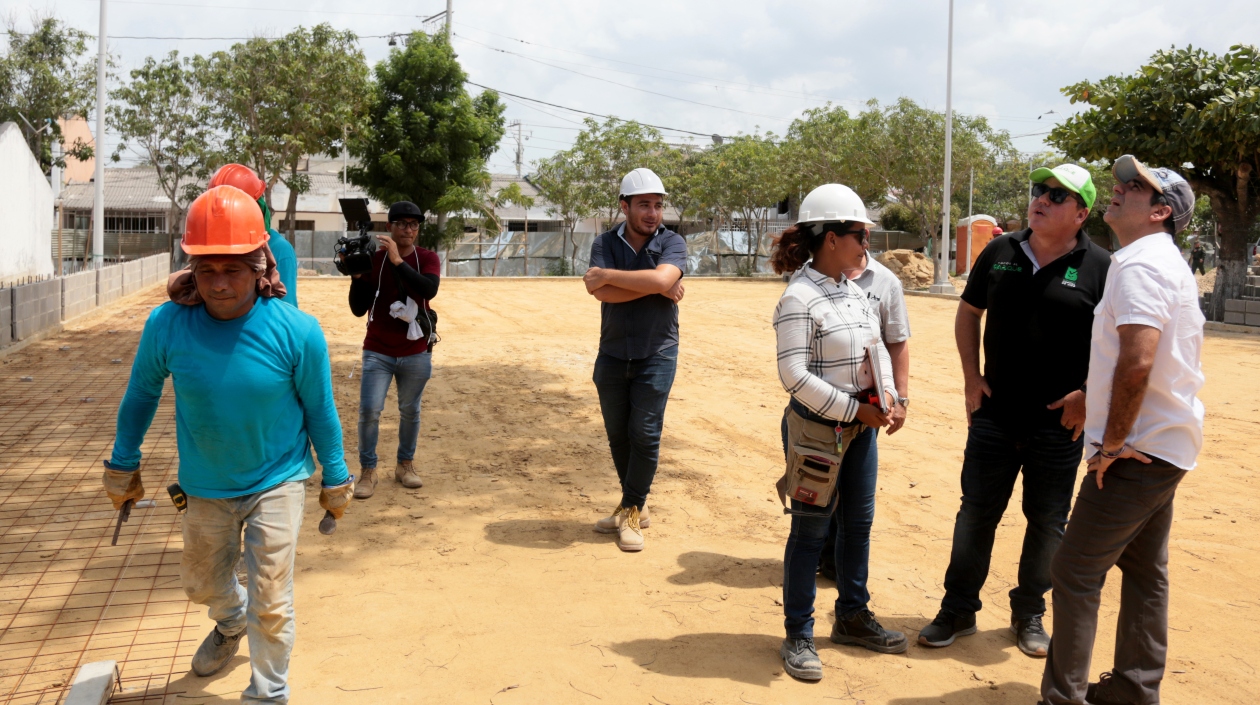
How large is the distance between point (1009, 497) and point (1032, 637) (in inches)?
24.0

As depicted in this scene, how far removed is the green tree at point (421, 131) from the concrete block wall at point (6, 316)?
57.9 ft

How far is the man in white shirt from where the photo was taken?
3.19 meters

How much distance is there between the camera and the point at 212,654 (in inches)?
148

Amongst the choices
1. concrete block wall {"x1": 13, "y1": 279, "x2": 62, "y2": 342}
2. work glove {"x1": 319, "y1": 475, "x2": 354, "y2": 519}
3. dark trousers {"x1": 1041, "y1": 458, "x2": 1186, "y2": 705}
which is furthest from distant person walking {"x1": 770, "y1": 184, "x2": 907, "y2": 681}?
concrete block wall {"x1": 13, "y1": 279, "x2": 62, "y2": 342}

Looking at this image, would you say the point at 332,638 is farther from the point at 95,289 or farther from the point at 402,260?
the point at 95,289

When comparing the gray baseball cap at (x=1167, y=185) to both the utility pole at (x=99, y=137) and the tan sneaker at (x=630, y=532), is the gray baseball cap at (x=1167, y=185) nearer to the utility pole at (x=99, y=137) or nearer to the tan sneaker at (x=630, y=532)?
the tan sneaker at (x=630, y=532)

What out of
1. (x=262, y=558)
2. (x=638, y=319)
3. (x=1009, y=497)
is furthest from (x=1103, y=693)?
(x=262, y=558)

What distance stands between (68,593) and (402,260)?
2.50 m

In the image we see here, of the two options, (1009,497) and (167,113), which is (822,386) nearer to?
(1009,497)

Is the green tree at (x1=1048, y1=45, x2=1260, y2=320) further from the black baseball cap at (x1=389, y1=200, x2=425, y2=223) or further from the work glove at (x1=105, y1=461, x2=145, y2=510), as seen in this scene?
the work glove at (x1=105, y1=461, x2=145, y2=510)

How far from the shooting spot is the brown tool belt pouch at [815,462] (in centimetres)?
371

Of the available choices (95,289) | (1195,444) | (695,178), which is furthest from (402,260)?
(695,178)

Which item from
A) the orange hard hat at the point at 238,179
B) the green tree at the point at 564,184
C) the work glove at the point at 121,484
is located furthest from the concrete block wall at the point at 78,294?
the green tree at the point at 564,184

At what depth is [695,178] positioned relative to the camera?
40656 millimetres
